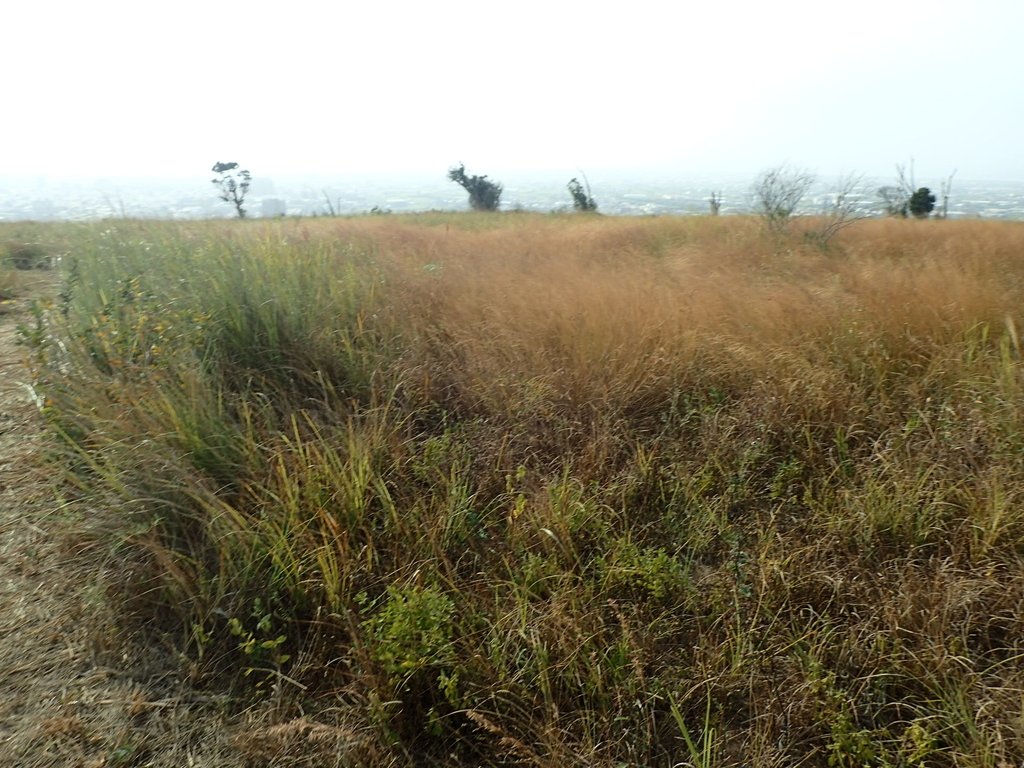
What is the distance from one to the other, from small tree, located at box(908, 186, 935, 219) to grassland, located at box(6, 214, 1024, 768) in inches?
361

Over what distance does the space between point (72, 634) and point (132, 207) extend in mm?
5161

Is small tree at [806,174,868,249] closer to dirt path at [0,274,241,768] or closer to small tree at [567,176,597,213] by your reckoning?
dirt path at [0,274,241,768]

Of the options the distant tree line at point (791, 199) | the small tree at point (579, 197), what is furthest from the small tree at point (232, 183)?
the small tree at point (579, 197)

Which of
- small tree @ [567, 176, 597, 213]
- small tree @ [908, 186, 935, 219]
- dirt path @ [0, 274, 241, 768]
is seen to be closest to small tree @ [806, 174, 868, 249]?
small tree @ [908, 186, 935, 219]

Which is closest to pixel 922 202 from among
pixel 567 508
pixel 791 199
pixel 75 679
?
pixel 791 199

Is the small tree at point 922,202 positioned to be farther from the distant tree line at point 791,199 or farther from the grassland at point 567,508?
the grassland at point 567,508

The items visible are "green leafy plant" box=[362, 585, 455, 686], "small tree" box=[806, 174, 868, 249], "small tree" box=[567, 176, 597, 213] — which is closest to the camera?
"green leafy plant" box=[362, 585, 455, 686]

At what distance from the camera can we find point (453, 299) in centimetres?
447

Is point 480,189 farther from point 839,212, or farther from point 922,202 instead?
point 839,212

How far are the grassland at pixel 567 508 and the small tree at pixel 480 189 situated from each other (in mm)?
17900

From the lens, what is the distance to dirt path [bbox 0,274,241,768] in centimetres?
169

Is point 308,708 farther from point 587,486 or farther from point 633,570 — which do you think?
point 587,486

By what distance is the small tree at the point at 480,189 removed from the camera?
838 inches

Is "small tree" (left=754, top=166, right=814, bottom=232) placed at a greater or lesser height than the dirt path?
greater
